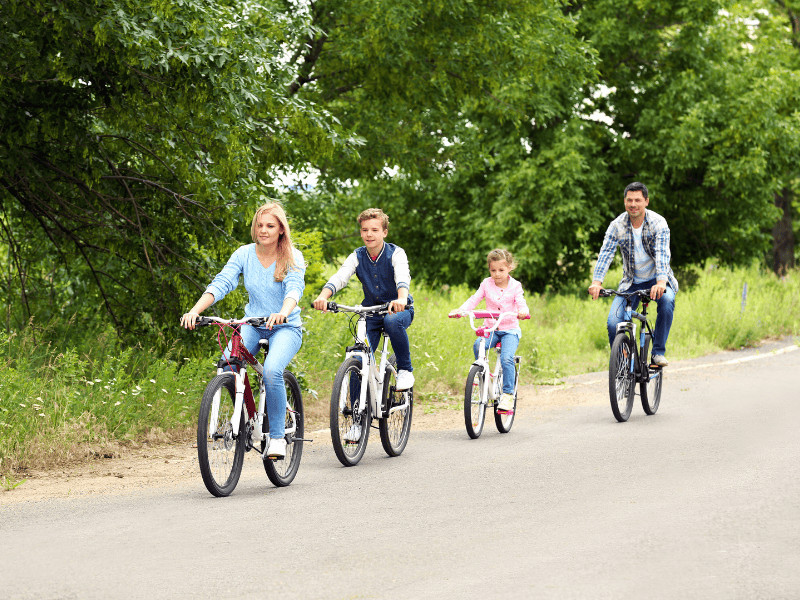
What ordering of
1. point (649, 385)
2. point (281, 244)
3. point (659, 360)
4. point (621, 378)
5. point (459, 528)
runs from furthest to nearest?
point (649, 385)
point (659, 360)
point (621, 378)
point (281, 244)
point (459, 528)

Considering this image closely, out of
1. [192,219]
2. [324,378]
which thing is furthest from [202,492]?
[324,378]

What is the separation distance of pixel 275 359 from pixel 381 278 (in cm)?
159

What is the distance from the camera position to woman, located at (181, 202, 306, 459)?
293 inches

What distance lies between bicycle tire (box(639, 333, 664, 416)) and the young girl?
1.63m

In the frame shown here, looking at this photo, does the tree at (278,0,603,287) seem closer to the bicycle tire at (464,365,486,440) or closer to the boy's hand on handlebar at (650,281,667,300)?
the bicycle tire at (464,365,486,440)

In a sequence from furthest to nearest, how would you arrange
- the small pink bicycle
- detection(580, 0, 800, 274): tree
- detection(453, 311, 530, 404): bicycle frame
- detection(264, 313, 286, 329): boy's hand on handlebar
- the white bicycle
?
detection(580, 0, 800, 274): tree, detection(453, 311, 530, 404): bicycle frame, the small pink bicycle, the white bicycle, detection(264, 313, 286, 329): boy's hand on handlebar

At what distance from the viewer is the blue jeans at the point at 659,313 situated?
11.0 metres

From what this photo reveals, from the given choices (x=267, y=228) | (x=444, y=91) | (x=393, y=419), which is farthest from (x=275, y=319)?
(x=444, y=91)

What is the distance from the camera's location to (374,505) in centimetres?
702

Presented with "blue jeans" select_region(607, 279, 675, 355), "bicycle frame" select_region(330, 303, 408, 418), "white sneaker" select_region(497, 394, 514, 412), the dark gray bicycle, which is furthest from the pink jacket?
"bicycle frame" select_region(330, 303, 408, 418)

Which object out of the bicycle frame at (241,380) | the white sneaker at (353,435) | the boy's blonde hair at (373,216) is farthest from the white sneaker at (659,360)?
the bicycle frame at (241,380)

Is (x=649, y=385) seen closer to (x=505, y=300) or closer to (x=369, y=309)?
(x=505, y=300)

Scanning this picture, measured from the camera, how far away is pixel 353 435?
8.52 metres

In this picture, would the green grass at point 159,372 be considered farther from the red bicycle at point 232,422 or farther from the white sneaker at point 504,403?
the white sneaker at point 504,403
